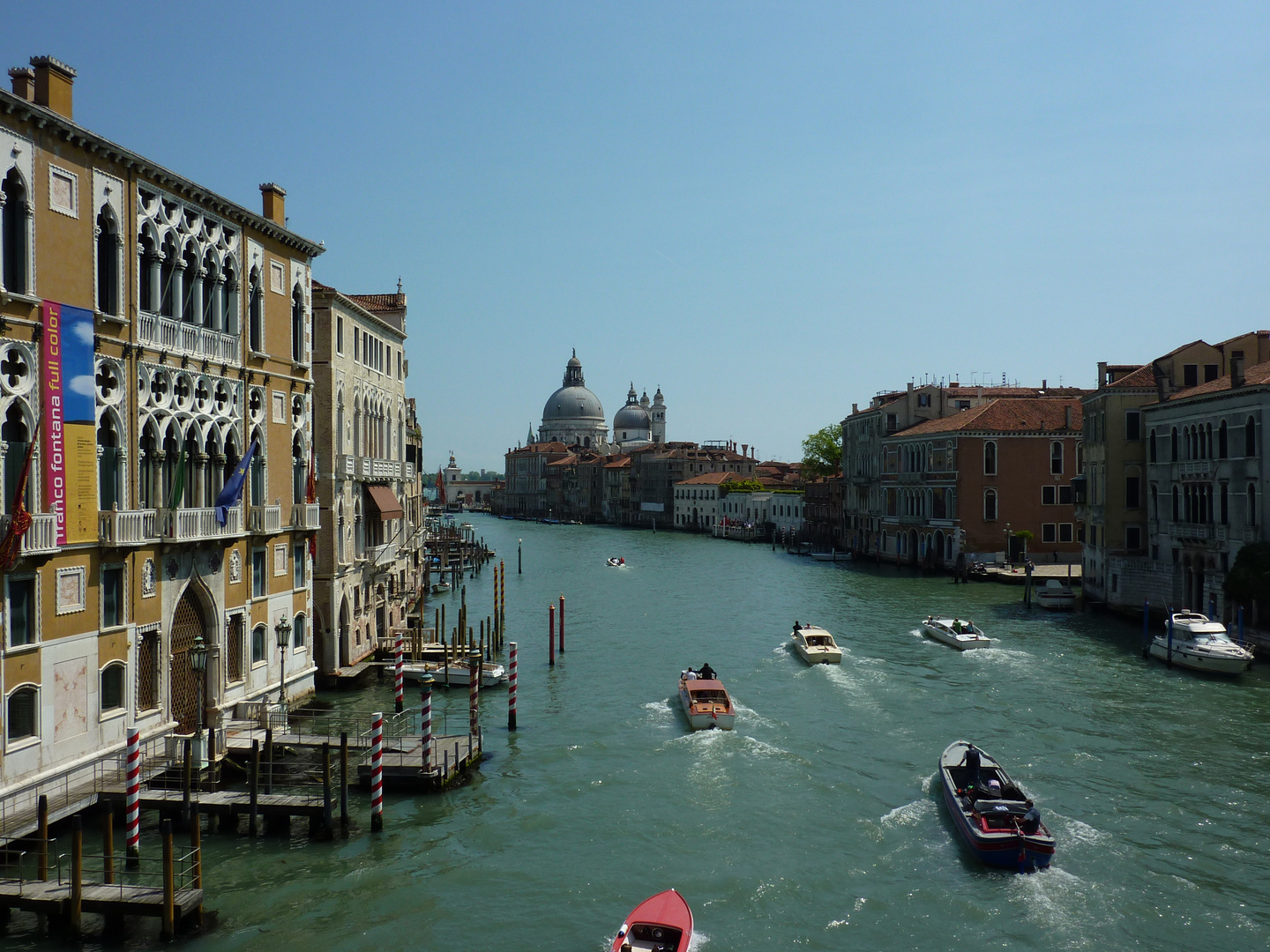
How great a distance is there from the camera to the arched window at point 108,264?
14664 millimetres

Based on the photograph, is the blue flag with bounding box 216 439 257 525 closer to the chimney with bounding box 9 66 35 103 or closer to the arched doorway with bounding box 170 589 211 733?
the arched doorway with bounding box 170 589 211 733

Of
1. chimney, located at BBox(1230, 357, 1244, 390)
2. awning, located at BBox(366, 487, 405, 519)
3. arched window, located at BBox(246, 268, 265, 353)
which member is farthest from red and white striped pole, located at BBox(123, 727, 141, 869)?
chimney, located at BBox(1230, 357, 1244, 390)

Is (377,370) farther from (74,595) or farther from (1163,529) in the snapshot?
(1163,529)

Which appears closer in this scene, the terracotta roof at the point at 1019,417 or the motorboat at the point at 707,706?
the motorboat at the point at 707,706

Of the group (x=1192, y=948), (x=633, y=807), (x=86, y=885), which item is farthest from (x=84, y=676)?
(x=1192, y=948)

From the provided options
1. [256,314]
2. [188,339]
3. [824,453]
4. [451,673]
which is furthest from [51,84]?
[824,453]

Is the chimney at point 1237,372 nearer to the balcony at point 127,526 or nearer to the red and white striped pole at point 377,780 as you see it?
the red and white striped pole at point 377,780

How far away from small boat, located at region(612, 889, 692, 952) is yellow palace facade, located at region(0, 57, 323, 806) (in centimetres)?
736

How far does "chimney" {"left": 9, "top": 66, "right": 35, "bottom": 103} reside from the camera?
13.9 meters

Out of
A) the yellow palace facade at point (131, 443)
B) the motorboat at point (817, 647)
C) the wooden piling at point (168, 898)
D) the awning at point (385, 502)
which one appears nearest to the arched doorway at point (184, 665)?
the yellow palace facade at point (131, 443)

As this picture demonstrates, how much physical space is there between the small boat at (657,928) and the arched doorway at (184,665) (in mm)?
8361

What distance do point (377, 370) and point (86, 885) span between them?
1808cm

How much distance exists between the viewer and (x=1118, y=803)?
→ 1602 centimetres

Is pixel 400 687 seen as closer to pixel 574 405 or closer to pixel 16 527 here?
pixel 16 527
